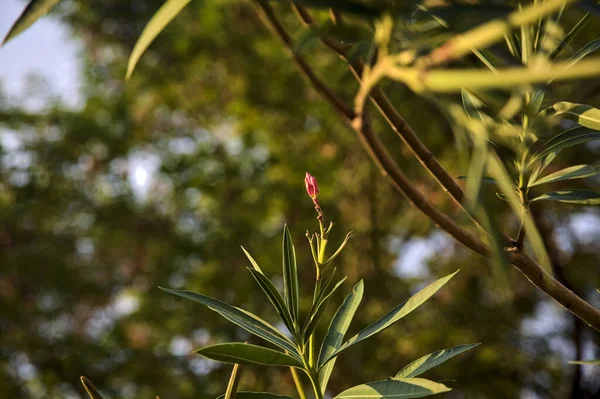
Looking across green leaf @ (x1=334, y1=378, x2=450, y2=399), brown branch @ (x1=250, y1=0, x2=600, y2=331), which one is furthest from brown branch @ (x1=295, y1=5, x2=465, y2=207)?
green leaf @ (x1=334, y1=378, x2=450, y2=399)

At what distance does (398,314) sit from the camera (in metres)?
0.41

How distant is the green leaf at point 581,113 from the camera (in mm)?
411

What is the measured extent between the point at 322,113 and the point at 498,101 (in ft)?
9.34

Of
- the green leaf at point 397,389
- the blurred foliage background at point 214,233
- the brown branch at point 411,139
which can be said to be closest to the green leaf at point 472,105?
the brown branch at point 411,139

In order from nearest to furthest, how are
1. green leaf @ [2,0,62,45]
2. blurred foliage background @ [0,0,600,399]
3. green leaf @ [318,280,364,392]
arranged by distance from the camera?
green leaf @ [2,0,62,45], green leaf @ [318,280,364,392], blurred foliage background @ [0,0,600,399]

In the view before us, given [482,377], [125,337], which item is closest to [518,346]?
[482,377]

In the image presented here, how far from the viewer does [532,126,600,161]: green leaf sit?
0.45m

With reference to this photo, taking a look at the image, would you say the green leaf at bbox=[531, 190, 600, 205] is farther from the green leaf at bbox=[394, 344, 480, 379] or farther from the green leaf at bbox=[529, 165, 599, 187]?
the green leaf at bbox=[394, 344, 480, 379]

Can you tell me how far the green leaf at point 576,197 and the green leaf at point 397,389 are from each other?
0.62ft

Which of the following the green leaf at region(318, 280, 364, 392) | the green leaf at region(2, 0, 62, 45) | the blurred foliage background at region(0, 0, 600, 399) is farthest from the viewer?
the blurred foliage background at region(0, 0, 600, 399)

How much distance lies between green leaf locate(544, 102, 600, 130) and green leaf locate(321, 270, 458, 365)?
0.13 metres

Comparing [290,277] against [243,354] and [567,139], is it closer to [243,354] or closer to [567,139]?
[243,354]

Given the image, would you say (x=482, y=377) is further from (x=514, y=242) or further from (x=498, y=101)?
(x=498, y=101)

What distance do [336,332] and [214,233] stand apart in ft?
8.80
